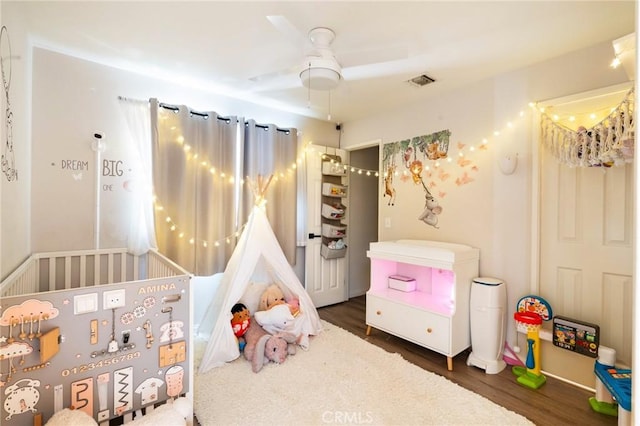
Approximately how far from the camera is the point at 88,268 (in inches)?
98.6

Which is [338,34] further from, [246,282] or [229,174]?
[246,282]

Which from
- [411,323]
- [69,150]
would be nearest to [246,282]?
[411,323]

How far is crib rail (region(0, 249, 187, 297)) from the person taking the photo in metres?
2.20

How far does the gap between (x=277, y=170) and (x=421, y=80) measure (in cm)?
181

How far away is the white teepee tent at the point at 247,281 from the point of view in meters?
2.53

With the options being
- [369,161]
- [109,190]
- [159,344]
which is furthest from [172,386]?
[369,161]

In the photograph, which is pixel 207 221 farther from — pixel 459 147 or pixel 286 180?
pixel 459 147

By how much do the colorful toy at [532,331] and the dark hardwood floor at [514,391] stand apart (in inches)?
2.3

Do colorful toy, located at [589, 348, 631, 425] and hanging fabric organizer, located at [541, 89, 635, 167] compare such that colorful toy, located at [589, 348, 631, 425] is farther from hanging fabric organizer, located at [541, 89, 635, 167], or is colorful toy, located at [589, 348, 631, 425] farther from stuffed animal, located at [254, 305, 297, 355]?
stuffed animal, located at [254, 305, 297, 355]

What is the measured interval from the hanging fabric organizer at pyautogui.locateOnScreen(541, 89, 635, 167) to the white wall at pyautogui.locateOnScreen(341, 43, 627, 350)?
233 mm

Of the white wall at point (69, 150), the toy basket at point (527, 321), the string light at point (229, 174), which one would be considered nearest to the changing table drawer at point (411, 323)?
the toy basket at point (527, 321)

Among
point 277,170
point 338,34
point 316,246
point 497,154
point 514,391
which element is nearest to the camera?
point 338,34

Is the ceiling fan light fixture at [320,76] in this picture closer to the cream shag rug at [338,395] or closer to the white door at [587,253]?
the white door at [587,253]

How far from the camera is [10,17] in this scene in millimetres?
1735
